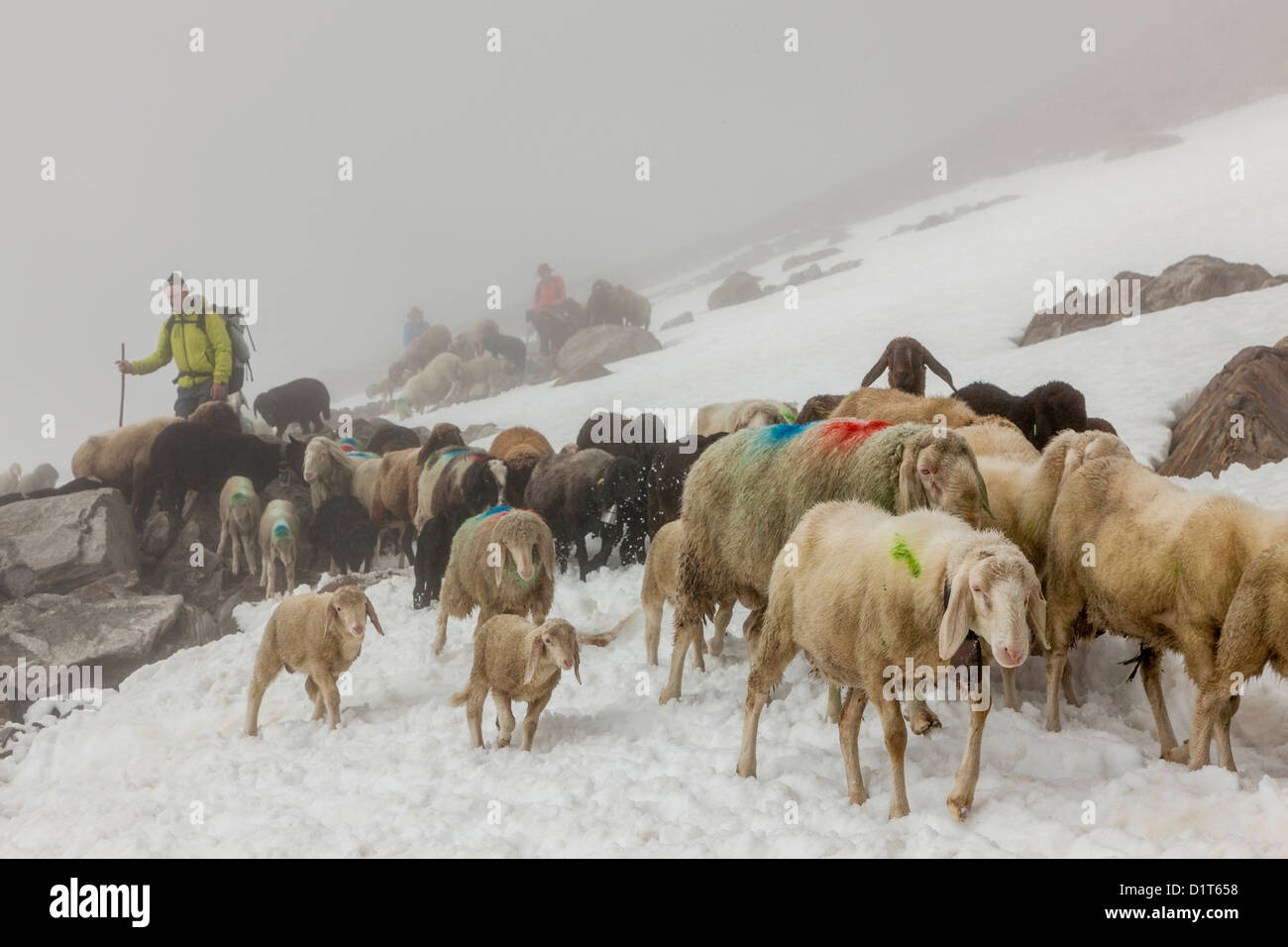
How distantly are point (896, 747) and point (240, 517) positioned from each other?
32.7 ft

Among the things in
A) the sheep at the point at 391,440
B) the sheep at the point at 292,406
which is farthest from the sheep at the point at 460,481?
the sheep at the point at 292,406

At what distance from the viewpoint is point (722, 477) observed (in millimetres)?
5578

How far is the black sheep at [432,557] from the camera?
8.77 meters

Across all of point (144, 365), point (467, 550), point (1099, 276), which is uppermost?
point (1099, 276)

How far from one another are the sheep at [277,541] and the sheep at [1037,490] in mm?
8647

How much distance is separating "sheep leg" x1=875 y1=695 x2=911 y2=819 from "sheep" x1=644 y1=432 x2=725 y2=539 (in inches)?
166

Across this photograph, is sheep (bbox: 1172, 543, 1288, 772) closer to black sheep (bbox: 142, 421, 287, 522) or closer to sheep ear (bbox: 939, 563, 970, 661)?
sheep ear (bbox: 939, 563, 970, 661)

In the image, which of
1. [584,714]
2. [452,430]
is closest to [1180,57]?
[452,430]

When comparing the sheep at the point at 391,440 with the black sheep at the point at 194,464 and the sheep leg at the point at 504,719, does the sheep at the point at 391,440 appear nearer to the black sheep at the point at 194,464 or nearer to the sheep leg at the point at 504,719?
the black sheep at the point at 194,464

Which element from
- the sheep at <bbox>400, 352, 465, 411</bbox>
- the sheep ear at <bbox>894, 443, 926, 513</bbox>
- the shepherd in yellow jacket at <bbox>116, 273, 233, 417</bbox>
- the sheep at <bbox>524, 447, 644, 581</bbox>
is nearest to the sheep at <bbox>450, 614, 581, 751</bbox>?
the sheep ear at <bbox>894, 443, 926, 513</bbox>

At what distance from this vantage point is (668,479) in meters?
8.16

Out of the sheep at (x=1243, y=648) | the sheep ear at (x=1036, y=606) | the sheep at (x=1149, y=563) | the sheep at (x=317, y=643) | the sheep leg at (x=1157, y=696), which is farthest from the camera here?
the sheep at (x=317, y=643)
